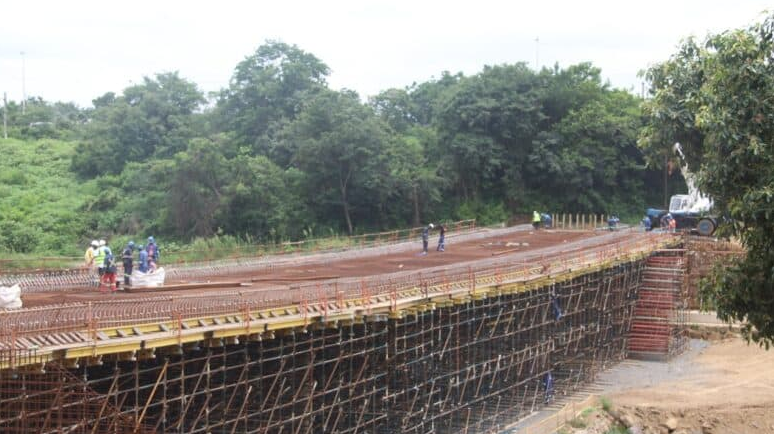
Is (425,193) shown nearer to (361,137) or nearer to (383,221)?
(383,221)

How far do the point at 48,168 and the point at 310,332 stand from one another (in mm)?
52599

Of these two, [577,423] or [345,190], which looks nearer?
[577,423]

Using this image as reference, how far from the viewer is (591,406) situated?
113ft

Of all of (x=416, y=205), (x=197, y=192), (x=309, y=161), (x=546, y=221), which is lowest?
(x=546, y=221)

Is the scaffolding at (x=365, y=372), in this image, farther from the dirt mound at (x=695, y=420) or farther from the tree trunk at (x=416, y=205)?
the tree trunk at (x=416, y=205)

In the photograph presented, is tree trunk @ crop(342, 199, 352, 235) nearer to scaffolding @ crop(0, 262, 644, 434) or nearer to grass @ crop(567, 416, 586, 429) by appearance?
scaffolding @ crop(0, 262, 644, 434)

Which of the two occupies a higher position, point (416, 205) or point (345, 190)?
point (345, 190)

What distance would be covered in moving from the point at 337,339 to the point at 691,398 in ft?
60.5

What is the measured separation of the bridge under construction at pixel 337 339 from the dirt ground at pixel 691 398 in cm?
175

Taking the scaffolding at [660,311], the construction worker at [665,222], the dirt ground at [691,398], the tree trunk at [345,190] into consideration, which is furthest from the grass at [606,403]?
the tree trunk at [345,190]

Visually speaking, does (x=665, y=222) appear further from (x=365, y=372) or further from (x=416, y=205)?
(x=365, y=372)

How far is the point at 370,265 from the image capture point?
36.9 meters

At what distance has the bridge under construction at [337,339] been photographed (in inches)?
633

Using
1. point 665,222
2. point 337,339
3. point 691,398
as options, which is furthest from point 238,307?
point 665,222
